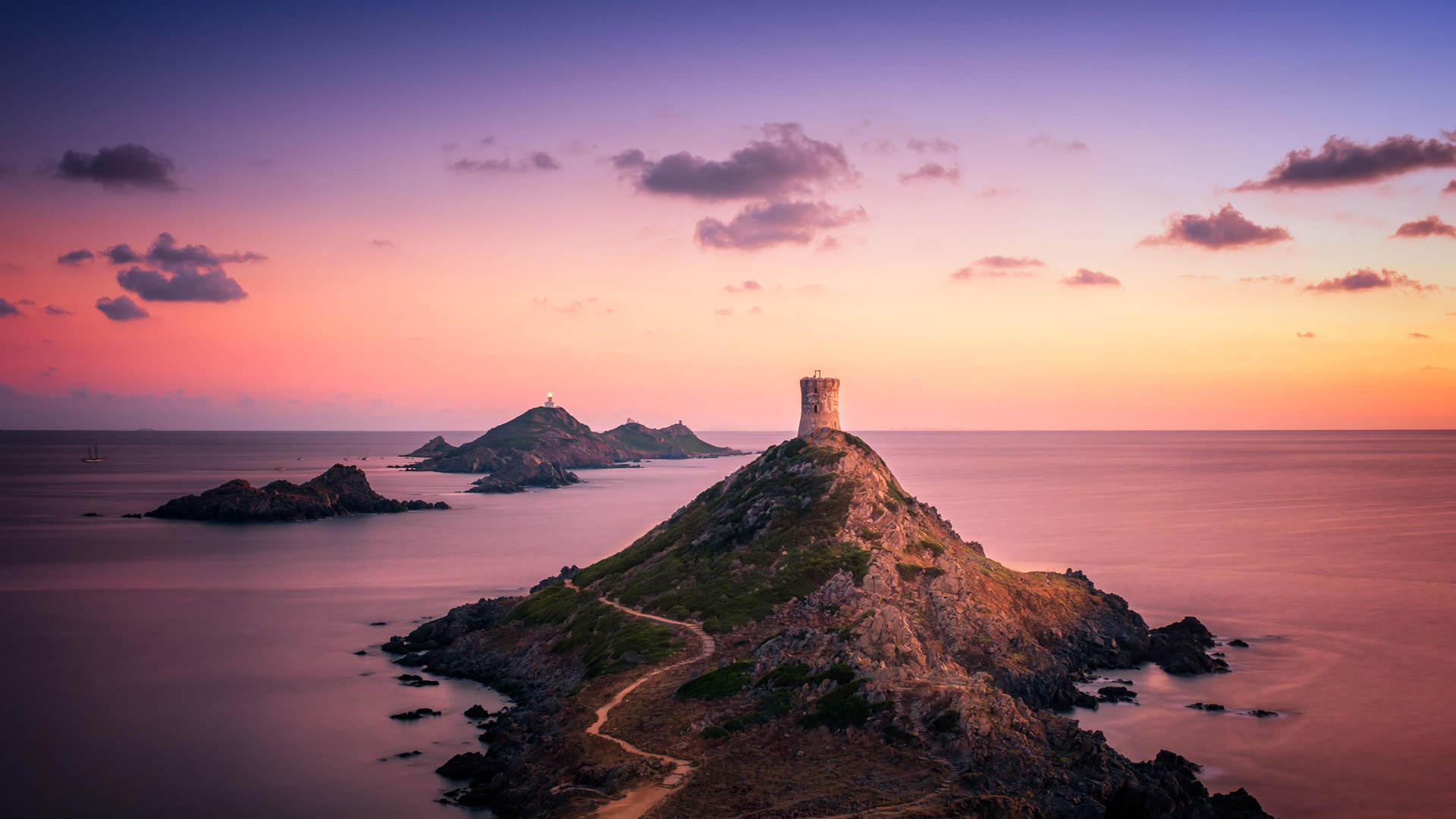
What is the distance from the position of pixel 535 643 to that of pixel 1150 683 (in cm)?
Answer: 5772

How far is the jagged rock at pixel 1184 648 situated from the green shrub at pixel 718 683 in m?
46.0

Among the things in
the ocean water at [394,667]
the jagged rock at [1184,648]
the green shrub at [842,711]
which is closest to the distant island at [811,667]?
the green shrub at [842,711]

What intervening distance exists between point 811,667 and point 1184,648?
4730cm

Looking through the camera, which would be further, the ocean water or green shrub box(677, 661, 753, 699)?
green shrub box(677, 661, 753, 699)

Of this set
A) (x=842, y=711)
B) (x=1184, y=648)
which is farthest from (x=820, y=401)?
(x=842, y=711)

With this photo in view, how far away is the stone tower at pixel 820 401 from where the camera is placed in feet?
371

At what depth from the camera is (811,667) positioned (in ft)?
193

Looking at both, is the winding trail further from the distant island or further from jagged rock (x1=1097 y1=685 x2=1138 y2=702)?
jagged rock (x1=1097 y1=685 x2=1138 y2=702)

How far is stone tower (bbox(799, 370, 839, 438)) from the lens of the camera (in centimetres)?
11312

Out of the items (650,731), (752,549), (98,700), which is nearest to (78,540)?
(98,700)

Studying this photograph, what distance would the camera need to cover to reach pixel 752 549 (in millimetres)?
88125

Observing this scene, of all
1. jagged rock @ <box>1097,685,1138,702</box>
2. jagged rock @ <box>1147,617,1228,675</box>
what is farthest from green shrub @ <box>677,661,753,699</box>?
jagged rock @ <box>1147,617,1228,675</box>

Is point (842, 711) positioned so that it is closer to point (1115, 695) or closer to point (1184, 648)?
point (1115, 695)

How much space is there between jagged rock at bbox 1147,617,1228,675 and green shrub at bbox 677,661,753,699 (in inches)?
1812
